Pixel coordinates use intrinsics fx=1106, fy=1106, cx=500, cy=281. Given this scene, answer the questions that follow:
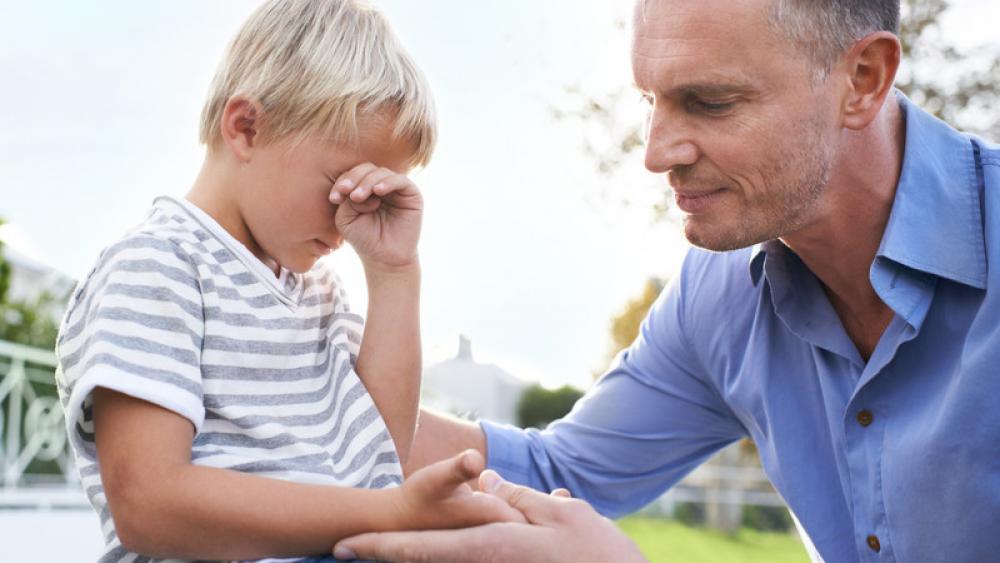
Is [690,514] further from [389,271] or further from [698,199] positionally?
[389,271]

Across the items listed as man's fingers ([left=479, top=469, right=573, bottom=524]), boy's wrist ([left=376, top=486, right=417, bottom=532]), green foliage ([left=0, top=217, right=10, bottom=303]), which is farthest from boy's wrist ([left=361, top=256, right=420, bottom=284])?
green foliage ([left=0, top=217, right=10, bottom=303])

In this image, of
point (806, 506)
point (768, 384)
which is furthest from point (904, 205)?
point (806, 506)

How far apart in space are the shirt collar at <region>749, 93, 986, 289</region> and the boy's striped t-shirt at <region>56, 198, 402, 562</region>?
1008mm

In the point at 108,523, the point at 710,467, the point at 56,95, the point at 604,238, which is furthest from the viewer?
the point at 710,467

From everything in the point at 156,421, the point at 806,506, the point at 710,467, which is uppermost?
the point at 156,421

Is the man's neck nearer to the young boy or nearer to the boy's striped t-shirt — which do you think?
the young boy

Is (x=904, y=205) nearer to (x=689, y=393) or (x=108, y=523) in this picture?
(x=689, y=393)

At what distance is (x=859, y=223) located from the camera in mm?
2137

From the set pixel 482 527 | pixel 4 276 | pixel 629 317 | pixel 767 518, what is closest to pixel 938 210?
pixel 482 527

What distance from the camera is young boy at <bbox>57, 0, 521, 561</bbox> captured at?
146 centimetres

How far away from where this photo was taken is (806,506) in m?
2.23

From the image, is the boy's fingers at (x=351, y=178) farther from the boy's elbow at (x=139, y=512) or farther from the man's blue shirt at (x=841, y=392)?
the man's blue shirt at (x=841, y=392)

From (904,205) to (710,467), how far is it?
15.4 m

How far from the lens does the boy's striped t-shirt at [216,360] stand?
1487mm
